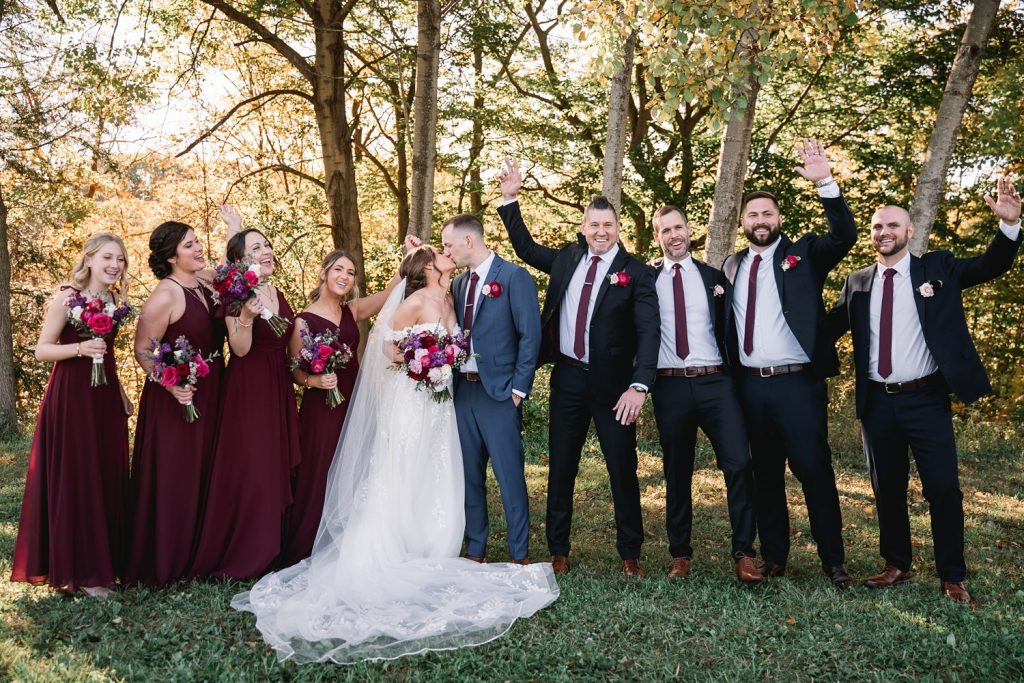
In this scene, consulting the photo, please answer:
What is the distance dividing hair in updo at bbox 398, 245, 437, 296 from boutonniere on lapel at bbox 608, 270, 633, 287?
1218mm

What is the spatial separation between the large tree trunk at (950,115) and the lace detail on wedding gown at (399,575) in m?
6.66

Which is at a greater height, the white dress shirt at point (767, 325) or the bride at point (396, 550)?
the white dress shirt at point (767, 325)

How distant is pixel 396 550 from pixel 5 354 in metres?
9.08

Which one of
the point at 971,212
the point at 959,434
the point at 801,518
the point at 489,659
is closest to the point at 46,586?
the point at 489,659

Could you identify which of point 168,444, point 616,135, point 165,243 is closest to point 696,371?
point 168,444

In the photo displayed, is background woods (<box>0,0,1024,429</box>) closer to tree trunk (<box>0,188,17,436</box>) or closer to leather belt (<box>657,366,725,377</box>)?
tree trunk (<box>0,188,17,436</box>)

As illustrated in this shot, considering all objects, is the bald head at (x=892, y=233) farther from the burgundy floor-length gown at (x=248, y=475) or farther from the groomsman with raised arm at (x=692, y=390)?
the burgundy floor-length gown at (x=248, y=475)

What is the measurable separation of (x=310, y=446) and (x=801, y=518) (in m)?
4.38

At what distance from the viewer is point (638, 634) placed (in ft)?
13.9

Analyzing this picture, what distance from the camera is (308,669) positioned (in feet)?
12.6

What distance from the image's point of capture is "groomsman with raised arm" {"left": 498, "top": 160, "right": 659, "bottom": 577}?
511 centimetres

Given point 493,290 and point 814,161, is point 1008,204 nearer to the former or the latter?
point 814,161

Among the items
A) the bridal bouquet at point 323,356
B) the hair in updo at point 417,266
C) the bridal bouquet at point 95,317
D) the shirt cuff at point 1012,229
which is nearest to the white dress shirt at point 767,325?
the shirt cuff at point 1012,229

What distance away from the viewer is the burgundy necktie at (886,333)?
16.1 feet
